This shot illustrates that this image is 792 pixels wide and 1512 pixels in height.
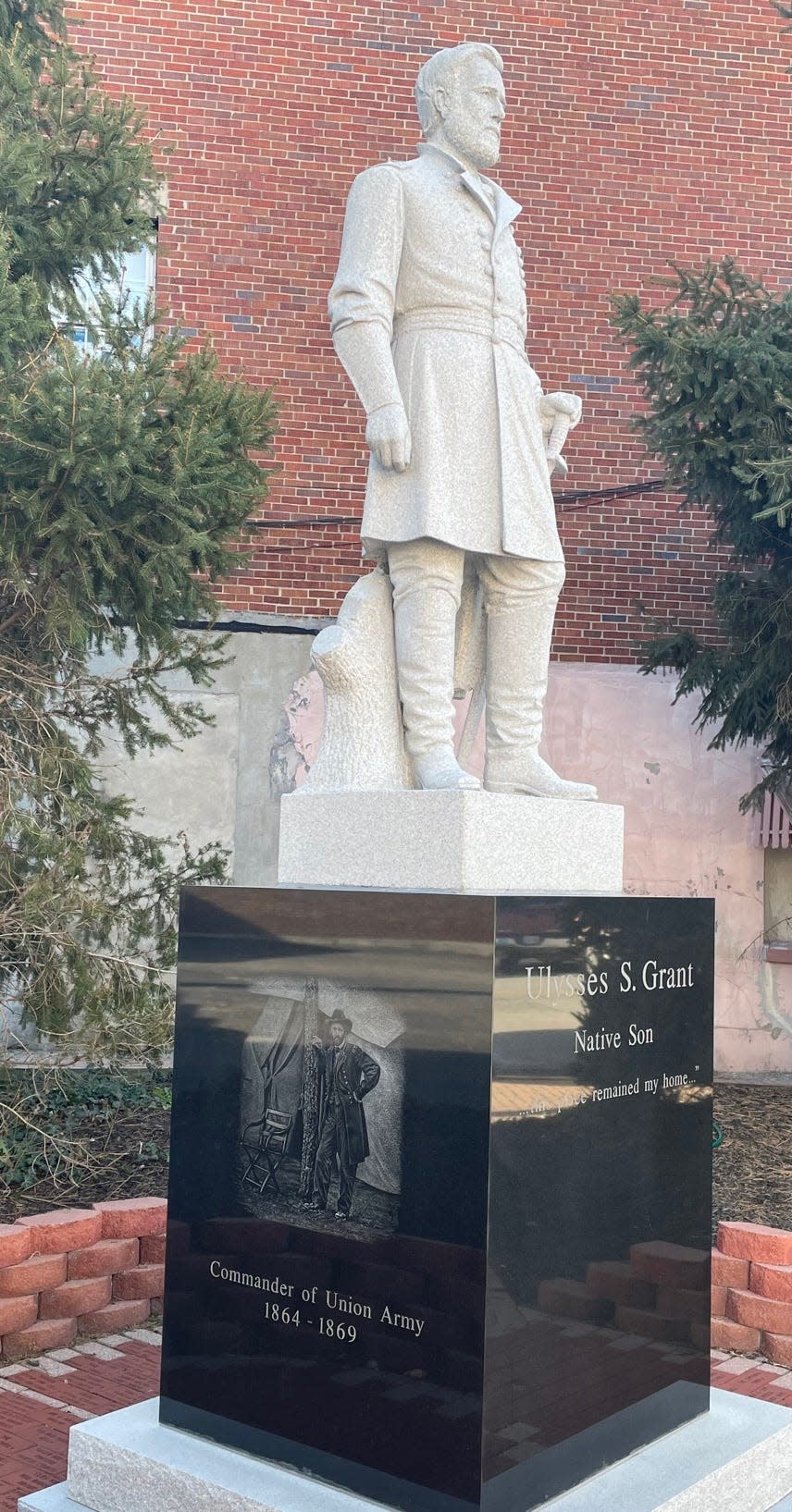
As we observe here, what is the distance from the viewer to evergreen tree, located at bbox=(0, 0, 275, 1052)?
5.91 metres

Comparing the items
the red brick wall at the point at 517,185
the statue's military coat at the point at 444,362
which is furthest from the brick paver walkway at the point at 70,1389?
the red brick wall at the point at 517,185

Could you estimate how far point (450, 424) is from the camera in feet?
13.0

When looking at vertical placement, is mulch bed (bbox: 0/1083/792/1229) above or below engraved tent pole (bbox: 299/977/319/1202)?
below

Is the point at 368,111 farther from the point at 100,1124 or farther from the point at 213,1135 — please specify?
the point at 213,1135

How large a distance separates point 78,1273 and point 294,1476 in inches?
74.3

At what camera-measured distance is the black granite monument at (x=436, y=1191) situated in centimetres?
308

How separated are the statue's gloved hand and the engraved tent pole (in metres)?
1.44

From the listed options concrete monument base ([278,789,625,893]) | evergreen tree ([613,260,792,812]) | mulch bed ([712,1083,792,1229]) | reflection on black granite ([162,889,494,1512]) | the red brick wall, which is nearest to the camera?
reflection on black granite ([162,889,494,1512])

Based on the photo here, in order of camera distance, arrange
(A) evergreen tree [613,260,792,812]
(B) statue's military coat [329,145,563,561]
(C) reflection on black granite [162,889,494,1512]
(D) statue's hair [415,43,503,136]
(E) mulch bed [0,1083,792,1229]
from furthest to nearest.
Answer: (A) evergreen tree [613,260,792,812] → (E) mulch bed [0,1083,792,1229] → (D) statue's hair [415,43,503,136] → (B) statue's military coat [329,145,563,561] → (C) reflection on black granite [162,889,494,1512]

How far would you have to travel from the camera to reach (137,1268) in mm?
5098

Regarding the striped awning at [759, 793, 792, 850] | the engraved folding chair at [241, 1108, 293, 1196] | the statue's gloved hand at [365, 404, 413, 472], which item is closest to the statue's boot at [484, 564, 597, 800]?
the statue's gloved hand at [365, 404, 413, 472]

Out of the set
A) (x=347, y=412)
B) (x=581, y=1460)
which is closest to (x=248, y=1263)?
(x=581, y=1460)

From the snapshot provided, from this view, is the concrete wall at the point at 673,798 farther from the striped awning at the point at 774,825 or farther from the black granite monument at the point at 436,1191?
the black granite monument at the point at 436,1191

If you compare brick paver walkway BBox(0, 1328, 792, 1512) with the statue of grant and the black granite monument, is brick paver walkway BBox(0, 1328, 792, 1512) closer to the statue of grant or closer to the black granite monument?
the black granite monument
